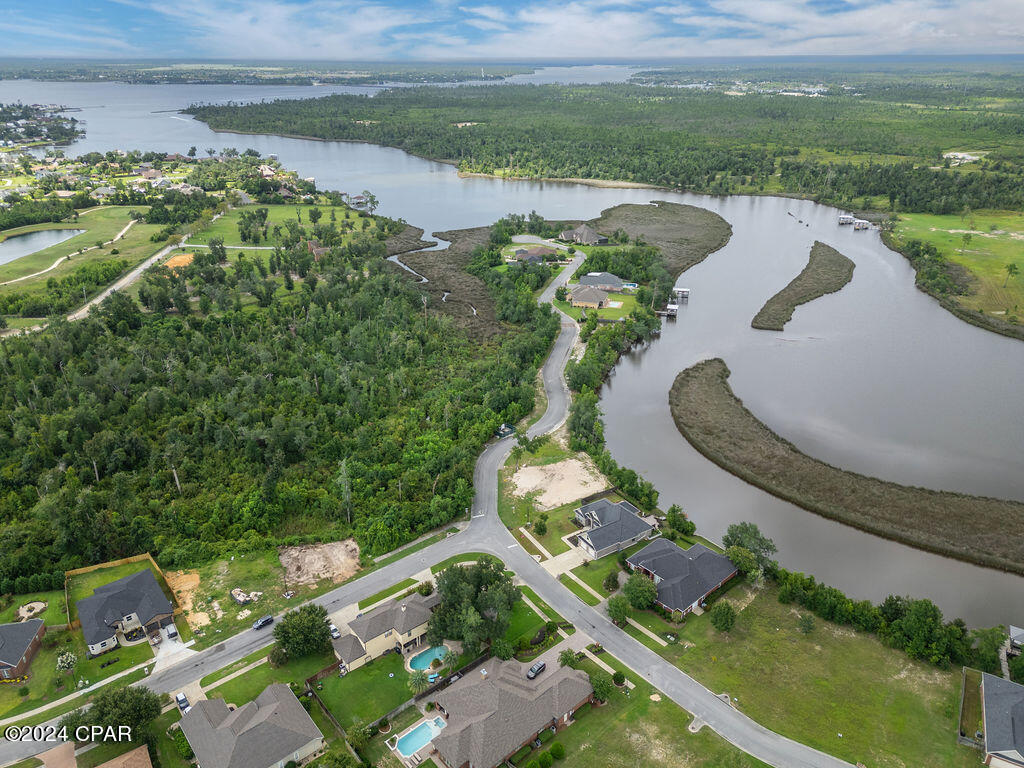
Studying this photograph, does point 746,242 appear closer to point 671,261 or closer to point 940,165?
point 671,261

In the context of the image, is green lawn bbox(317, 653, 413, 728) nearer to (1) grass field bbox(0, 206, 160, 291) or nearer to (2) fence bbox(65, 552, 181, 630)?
(2) fence bbox(65, 552, 181, 630)

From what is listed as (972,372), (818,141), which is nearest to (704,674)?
(972,372)

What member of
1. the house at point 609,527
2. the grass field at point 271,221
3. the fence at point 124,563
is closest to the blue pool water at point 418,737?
the house at point 609,527

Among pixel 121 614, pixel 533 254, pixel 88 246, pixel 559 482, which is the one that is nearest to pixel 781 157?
pixel 533 254

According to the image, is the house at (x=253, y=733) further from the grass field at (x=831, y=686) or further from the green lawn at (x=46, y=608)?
the grass field at (x=831, y=686)

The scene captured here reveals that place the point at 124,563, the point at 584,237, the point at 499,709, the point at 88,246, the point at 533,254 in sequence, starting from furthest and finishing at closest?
the point at 584,237 → the point at 88,246 → the point at 533,254 → the point at 124,563 → the point at 499,709

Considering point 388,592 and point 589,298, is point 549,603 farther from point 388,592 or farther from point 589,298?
point 589,298
